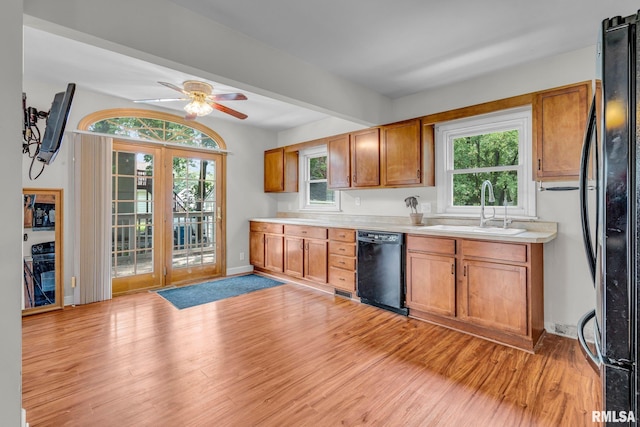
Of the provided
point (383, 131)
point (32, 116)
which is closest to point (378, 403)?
point (383, 131)

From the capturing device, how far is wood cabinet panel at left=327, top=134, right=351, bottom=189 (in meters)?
4.29

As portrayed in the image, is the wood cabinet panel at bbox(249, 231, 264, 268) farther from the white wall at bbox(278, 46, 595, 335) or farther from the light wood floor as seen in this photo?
the white wall at bbox(278, 46, 595, 335)

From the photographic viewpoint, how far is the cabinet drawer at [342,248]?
12.5ft

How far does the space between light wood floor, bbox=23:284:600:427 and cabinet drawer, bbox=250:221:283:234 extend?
1.76 metres

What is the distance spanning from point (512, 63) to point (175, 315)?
13.9 ft

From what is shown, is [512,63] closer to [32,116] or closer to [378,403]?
[378,403]

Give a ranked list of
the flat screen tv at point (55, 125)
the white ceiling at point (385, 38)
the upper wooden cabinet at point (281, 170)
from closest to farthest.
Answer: the white ceiling at point (385, 38) → the flat screen tv at point (55, 125) → the upper wooden cabinet at point (281, 170)

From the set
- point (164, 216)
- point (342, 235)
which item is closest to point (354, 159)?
point (342, 235)

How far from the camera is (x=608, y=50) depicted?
0.96 meters

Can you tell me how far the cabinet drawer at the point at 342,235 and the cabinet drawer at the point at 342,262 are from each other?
23 cm

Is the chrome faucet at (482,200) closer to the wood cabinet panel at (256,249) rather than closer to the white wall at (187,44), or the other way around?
the white wall at (187,44)

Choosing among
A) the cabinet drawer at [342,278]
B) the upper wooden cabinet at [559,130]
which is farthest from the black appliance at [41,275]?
the upper wooden cabinet at [559,130]

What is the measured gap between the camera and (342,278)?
12.8ft

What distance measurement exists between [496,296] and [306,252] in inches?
95.5
